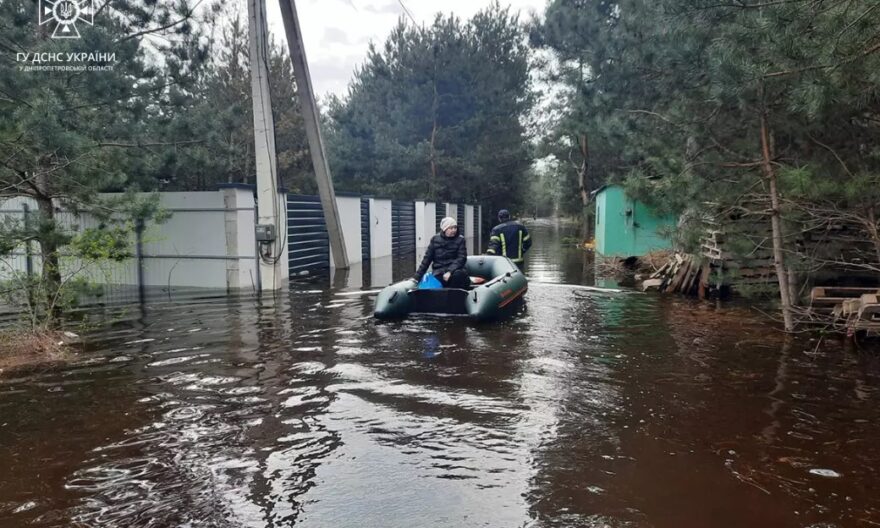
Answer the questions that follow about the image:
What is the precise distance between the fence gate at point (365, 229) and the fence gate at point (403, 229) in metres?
2.30

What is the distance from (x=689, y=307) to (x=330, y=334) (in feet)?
17.2

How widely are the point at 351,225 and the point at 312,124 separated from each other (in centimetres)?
376

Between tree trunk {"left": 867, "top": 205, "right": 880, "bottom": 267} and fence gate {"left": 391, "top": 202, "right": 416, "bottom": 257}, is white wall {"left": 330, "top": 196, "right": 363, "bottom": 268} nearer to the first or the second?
fence gate {"left": 391, "top": 202, "right": 416, "bottom": 257}

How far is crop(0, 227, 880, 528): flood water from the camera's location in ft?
9.59

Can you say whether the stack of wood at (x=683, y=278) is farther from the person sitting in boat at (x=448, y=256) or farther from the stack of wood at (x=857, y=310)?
the person sitting in boat at (x=448, y=256)

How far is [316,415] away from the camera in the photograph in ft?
13.8

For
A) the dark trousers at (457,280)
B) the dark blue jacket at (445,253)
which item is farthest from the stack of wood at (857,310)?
the dark blue jacket at (445,253)

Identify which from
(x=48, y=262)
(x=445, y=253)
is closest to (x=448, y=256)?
(x=445, y=253)

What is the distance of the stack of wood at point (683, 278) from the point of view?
378 inches

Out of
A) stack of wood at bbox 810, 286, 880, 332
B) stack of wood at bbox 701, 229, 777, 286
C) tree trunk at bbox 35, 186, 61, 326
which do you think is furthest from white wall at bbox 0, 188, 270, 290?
stack of wood at bbox 810, 286, 880, 332

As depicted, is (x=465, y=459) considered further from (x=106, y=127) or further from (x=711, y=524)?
(x=106, y=127)

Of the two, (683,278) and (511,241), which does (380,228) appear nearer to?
(511,241)

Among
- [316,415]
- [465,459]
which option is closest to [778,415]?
Result: [465,459]

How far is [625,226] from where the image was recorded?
15.9m
